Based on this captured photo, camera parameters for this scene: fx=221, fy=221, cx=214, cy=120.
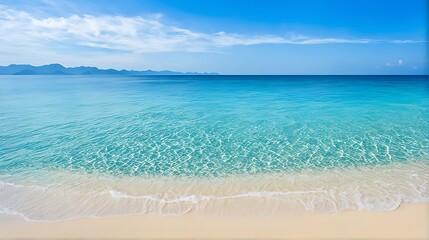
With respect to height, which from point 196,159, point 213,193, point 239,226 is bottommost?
point 239,226

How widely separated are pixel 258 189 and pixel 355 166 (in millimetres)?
4667

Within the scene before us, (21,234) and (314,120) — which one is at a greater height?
(314,120)

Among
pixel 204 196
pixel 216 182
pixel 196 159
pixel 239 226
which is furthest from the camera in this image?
pixel 196 159

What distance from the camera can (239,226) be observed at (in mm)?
5957

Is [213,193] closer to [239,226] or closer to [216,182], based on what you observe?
[216,182]

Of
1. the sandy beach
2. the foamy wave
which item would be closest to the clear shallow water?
the foamy wave

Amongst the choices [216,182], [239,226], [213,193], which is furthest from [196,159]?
[239,226]

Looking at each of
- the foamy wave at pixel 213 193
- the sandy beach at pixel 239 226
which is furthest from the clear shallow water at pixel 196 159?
the sandy beach at pixel 239 226

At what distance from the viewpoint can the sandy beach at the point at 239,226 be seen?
564 cm

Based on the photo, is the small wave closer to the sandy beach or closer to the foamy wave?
the foamy wave

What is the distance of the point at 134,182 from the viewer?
8.23 metres

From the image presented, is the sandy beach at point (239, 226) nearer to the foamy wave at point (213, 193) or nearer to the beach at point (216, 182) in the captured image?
the beach at point (216, 182)

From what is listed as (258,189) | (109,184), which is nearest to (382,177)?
(258,189)

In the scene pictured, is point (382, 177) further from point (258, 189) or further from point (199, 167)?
point (199, 167)
